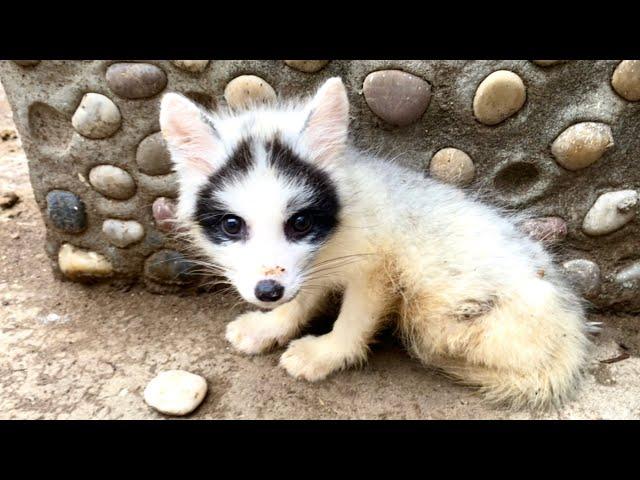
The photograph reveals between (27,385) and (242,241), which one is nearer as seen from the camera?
(242,241)

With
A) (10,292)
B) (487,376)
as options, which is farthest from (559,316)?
(10,292)

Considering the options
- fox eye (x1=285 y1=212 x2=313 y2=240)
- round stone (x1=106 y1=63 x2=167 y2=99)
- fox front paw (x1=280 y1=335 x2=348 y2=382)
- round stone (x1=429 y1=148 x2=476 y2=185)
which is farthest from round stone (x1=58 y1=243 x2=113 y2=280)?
round stone (x1=429 y1=148 x2=476 y2=185)

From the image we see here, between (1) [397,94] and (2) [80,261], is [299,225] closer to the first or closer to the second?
(1) [397,94]

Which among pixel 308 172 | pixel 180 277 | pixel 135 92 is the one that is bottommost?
pixel 180 277

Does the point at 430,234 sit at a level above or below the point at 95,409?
above

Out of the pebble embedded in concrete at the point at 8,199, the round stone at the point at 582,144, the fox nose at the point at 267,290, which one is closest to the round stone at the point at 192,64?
the fox nose at the point at 267,290
